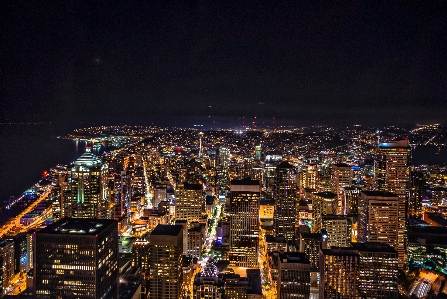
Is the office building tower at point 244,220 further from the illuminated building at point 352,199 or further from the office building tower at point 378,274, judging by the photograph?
the office building tower at point 378,274

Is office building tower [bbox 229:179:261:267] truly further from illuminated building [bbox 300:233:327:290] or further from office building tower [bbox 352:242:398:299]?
→ office building tower [bbox 352:242:398:299]

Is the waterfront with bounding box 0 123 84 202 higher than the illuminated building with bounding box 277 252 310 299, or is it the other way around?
the waterfront with bounding box 0 123 84 202

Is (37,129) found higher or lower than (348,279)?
higher


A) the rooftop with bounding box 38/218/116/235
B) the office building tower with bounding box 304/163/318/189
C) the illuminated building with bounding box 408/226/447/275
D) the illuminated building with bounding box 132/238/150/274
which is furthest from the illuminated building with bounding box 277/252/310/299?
the office building tower with bounding box 304/163/318/189

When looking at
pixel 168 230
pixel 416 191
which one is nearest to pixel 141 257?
pixel 168 230

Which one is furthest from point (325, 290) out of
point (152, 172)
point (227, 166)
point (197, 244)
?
point (152, 172)

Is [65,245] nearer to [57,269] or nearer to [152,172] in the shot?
[57,269]

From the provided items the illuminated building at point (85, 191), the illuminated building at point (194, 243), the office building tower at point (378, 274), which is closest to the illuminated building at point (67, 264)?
the office building tower at point (378, 274)
